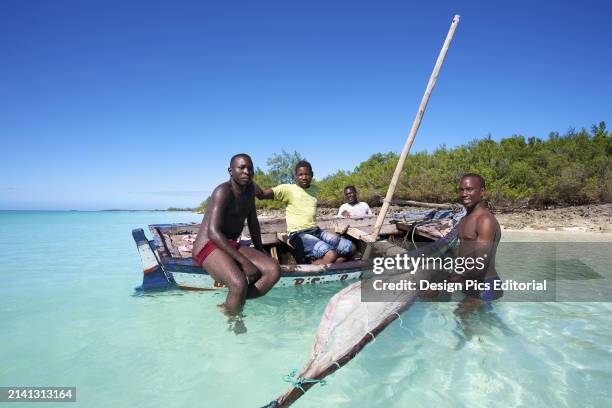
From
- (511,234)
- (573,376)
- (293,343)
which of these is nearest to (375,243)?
(293,343)

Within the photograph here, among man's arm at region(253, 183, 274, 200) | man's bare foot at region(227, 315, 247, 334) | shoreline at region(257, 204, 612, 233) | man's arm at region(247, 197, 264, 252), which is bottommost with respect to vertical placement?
man's bare foot at region(227, 315, 247, 334)

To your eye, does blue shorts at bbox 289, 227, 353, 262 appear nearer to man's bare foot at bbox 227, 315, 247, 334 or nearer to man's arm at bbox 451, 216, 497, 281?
man's bare foot at bbox 227, 315, 247, 334

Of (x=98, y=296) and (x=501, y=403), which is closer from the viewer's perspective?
(x=501, y=403)

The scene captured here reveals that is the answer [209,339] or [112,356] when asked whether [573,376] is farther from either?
[112,356]

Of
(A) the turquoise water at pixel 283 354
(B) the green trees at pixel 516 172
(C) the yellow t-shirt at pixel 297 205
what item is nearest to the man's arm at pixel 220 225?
(A) the turquoise water at pixel 283 354

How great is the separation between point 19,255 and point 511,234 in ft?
50.8

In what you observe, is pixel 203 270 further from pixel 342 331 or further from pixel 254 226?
pixel 342 331

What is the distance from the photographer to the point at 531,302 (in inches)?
168

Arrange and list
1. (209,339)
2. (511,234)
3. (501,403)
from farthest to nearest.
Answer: (511,234) → (209,339) → (501,403)

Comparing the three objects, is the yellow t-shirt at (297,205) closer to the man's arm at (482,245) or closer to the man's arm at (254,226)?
the man's arm at (254,226)

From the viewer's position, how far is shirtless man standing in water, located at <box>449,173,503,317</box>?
3133 millimetres

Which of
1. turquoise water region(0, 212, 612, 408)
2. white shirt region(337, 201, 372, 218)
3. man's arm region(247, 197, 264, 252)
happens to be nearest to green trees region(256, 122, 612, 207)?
white shirt region(337, 201, 372, 218)

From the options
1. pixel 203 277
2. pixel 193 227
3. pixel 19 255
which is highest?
pixel 193 227

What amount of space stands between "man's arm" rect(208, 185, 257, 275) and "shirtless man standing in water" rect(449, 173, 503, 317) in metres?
2.27
